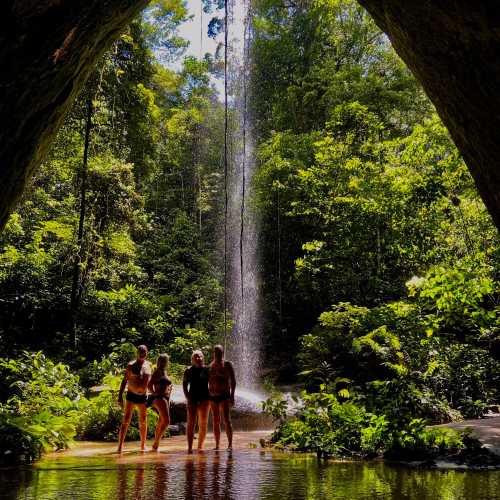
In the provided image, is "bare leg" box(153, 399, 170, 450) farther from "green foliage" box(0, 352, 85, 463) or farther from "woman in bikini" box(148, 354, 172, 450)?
"green foliage" box(0, 352, 85, 463)

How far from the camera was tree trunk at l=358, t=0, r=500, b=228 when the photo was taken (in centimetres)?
262

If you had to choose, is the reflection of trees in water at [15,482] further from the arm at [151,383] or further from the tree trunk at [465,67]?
the tree trunk at [465,67]

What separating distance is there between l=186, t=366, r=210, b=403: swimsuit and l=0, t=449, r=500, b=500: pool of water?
1.38 m

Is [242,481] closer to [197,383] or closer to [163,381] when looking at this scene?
[197,383]

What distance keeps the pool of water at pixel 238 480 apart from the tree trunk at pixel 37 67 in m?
3.08

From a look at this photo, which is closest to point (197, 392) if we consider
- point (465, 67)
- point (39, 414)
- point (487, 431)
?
point (39, 414)

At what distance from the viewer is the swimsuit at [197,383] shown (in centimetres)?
865

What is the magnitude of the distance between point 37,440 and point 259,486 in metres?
4.39

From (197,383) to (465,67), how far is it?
6.96 meters

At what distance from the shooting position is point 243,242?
25859mm

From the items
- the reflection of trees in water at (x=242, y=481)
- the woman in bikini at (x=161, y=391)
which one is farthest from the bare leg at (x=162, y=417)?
the reflection of trees in water at (x=242, y=481)

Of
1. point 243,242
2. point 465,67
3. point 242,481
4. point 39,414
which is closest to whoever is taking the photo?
point 465,67

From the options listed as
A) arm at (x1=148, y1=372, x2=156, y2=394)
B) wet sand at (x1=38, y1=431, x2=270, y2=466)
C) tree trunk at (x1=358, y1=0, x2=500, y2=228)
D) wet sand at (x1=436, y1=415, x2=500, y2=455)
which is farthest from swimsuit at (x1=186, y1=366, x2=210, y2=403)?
tree trunk at (x1=358, y1=0, x2=500, y2=228)

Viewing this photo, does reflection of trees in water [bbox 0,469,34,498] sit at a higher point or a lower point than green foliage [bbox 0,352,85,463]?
lower
